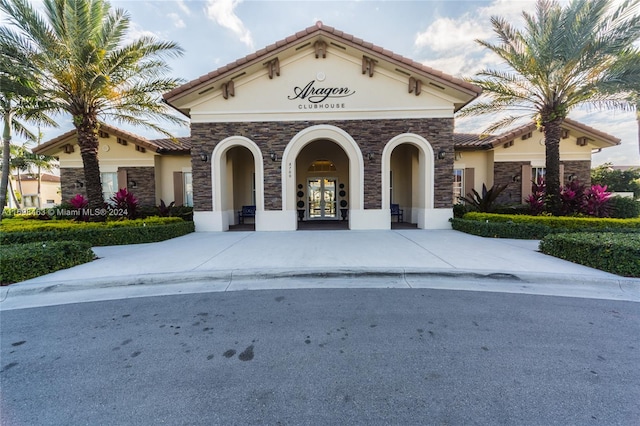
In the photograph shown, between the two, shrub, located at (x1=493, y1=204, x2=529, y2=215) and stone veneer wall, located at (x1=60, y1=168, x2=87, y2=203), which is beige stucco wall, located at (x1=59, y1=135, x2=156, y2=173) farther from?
shrub, located at (x1=493, y1=204, x2=529, y2=215)

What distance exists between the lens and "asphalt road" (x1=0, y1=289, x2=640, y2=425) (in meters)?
2.09

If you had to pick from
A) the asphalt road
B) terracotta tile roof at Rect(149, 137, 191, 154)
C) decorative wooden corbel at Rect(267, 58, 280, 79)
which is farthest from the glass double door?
the asphalt road

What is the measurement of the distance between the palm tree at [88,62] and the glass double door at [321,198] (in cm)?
830

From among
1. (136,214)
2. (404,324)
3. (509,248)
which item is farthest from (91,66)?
(509,248)

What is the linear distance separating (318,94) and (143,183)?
11.0 meters

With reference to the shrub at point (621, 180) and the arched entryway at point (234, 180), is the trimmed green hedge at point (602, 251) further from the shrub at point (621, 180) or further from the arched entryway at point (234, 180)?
the shrub at point (621, 180)

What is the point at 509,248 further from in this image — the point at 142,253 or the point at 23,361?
the point at 142,253

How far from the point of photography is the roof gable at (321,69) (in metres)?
10.3

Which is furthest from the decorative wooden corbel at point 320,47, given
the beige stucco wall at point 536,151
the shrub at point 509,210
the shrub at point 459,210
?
the beige stucco wall at point 536,151

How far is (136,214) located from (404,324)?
11357 millimetres

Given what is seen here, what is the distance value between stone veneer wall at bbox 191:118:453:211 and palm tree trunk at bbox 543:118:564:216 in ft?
11.8

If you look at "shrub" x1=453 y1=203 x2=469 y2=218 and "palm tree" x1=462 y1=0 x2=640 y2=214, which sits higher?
"palm tree" x1=462 y1=0 x2=640 y2=214

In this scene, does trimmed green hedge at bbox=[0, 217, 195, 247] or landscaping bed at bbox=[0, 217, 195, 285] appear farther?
trimmed green hedge at bbox=[0, 217, 195, 247]

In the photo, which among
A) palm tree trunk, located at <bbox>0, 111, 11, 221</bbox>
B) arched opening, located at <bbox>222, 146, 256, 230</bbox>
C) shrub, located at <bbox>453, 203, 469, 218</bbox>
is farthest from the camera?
arched opening, located at <bbox>222, 146, 256, 230</bbox>
